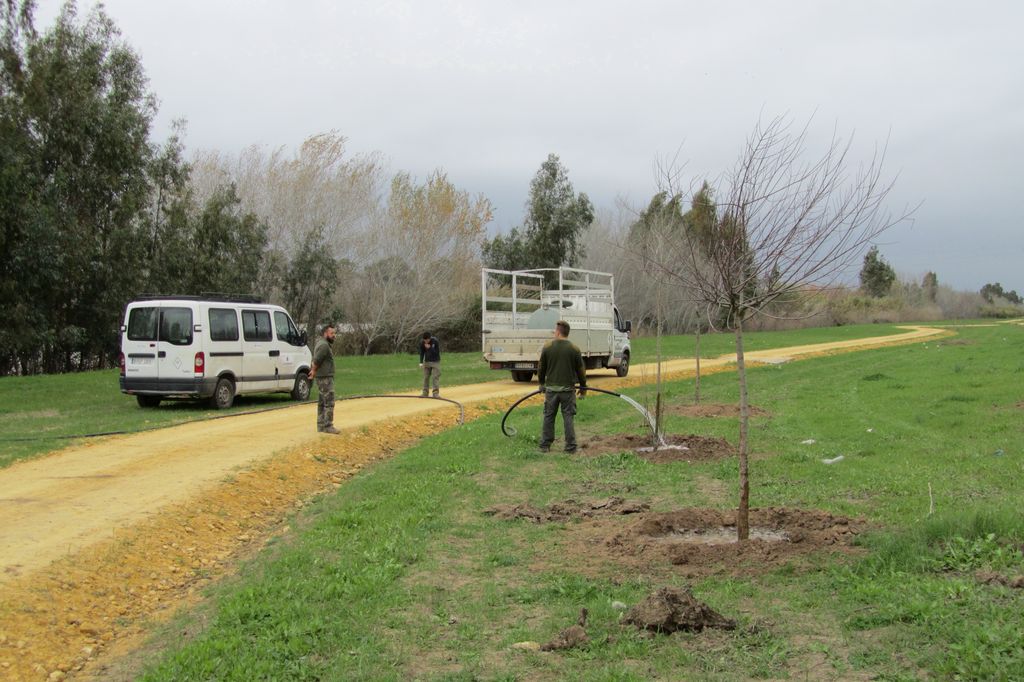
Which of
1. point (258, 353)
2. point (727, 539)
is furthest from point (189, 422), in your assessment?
point (727, 539)

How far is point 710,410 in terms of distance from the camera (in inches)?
691

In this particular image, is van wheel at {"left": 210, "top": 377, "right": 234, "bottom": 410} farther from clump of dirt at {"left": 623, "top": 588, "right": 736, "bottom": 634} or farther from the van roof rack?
clump of dirt at {"left": 623, "top": 588, "right": 736, "bottom": 634}

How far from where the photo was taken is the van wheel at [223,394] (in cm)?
1856

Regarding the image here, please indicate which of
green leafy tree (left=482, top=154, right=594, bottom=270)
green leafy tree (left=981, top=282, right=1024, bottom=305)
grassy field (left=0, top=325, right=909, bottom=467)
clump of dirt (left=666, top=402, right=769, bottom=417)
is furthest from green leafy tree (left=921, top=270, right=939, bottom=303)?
clump of dirt (left=666, top=402, right=769, bottom=417)

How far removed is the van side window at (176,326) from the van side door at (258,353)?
1.45m

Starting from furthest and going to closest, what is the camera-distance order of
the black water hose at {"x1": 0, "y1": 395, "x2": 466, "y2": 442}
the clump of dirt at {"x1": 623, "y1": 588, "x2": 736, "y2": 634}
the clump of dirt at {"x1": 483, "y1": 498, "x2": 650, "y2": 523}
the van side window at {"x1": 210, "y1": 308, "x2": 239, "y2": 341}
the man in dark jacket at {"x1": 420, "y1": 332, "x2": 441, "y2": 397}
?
the man in dark jacket at {"x1": 420, "y1": 332, "x2": 441, "y2": 397}
the van side window at {"x1": 210, "y1": 308, "x2": 239, "y2": 341}
the black water hose at {"x1": 0, "y1": 395, "x2": 466, "y2": 442}
the clump of dirt at {"x1": 483, "y1": 498, "x2": 650, "y2": 523}
the clump of dirt at {"x1": 623, "y1": 588, "x2": 736, "y2": 634}

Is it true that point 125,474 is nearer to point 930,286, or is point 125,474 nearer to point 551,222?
point 551,222

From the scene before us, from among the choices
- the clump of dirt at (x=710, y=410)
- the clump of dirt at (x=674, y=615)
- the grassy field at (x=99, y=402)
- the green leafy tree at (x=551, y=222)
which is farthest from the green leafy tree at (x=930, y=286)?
the clump of dirt at (x=674, y=615)

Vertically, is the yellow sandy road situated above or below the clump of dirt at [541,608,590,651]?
above

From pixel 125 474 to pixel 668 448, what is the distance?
24.3 ft

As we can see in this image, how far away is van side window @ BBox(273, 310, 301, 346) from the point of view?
66.1 ft

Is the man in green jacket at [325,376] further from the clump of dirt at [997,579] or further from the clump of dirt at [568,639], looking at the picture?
the clump of dirt at [997,579]

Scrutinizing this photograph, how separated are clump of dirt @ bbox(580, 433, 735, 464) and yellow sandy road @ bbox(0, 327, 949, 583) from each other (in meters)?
4.83

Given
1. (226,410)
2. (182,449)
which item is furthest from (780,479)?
(226,410)
